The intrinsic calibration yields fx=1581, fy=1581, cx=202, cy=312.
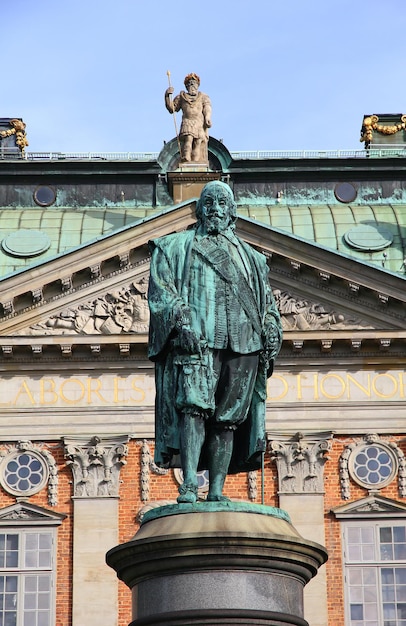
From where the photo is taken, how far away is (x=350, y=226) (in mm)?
34125

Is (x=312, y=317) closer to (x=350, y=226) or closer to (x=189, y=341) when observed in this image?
(x=350, y=226)

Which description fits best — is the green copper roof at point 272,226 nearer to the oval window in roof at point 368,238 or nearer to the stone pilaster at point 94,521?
the oval window in roof at point 368,238

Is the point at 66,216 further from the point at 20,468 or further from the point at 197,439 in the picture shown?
the point at 197,439

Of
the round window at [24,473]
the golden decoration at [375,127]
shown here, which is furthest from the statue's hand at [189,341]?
the golden decoration at [375,127]

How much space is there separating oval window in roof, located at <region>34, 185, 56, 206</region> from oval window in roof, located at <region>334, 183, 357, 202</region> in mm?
6494

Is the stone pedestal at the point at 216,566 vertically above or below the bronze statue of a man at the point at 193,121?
below

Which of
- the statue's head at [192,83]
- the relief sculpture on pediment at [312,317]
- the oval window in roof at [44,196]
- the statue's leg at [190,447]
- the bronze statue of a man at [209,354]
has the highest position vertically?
the statue's head at [192,83]

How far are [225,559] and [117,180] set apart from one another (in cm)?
2735

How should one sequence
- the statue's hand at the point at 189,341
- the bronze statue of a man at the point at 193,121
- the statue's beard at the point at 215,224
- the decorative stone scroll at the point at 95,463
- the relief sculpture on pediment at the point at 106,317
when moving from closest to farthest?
1. the statue's hand at the point at 189,341
2. the statue's beard at the point at 215,224
3. the decorative stone scroll at the point at 95,463
4. the relief sculpture on pediment at the point at 106,317
5. the bronze statue of a man at the point at 193,121

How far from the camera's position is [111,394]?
3061cm

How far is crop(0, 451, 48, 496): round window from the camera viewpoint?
98.0 feet

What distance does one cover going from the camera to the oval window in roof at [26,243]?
33.3m

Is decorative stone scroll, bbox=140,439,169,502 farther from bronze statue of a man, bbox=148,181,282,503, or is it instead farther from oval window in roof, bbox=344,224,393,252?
bronze statue of a man, bbox=148,181,282,503

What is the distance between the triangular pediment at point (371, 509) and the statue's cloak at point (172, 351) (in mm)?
19105
